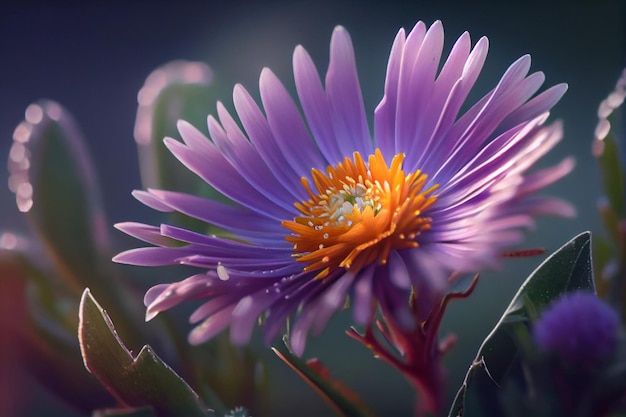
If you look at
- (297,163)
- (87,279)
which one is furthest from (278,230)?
(87,279)

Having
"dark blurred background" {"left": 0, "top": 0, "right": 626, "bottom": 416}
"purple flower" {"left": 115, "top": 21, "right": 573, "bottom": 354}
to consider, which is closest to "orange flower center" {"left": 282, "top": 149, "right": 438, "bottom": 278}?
"purple flower" {"left": 115, "top": 21, "right": 573, "bottom": 354}

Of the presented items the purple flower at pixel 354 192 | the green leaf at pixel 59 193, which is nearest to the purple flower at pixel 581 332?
the purple flower at pixel 354 192

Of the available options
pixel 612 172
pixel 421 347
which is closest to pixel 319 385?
pixel 421 347

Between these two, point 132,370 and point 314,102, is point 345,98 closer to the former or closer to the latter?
point 314,102

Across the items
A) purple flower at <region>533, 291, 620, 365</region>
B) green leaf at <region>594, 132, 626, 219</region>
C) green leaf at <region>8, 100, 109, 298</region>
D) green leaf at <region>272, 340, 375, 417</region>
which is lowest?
green leaf at <region>272, 340, 375, 417</region>

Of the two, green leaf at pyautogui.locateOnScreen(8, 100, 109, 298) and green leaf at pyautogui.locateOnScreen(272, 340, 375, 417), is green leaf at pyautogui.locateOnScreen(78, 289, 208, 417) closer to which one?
green leaf at pyautogui.locateOnScreen(272, 340, 375, 417)

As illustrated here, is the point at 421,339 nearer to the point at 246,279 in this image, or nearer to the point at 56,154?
the point at 246,279
